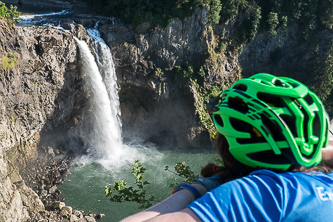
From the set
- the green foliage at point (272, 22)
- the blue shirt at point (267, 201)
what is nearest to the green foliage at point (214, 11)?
the green foliage at point (272, 22)

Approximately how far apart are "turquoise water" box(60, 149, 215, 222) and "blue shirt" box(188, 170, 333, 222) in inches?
481

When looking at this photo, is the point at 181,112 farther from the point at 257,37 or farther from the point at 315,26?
the point at 315,26

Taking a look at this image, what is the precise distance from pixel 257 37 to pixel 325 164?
21999 mm

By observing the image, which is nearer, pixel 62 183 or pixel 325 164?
pixel 325 164

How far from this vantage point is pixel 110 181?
15031mm

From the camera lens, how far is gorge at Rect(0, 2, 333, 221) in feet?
42.9

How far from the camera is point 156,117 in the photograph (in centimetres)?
2030

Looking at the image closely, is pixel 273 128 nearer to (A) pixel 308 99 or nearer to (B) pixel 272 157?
(B) pixel 272 157

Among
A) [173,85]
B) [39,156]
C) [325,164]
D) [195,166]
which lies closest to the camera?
[325,164]

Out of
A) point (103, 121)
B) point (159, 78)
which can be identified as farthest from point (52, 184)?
point (159, 78)

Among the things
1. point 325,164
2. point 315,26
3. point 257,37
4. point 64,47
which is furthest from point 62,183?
point 315,26

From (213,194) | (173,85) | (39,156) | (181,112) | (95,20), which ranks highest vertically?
(95,20)

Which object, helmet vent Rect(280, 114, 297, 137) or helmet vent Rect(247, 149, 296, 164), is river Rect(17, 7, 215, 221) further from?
helmet vent Rect(280, 114, 297, 137)

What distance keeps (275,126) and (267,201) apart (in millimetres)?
501
